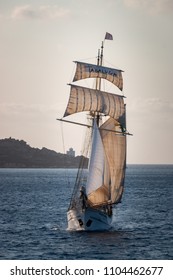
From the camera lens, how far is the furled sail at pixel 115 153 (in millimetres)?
52875

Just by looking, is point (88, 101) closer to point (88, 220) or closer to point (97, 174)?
point (97, 174)

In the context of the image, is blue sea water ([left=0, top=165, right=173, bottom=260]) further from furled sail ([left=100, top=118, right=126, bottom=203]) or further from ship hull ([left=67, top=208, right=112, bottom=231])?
furled sail ([left=100, top=118, right=126, bottom=203])

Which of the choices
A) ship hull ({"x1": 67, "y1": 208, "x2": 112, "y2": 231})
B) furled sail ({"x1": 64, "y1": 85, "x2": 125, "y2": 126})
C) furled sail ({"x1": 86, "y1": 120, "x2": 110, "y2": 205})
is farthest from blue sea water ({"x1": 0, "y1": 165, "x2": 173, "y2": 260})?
furled sail ({"x1": 64, "y1": 85, "x2": 125, "y2": 126})

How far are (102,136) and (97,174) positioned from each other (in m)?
5.07

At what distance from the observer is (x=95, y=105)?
53219mm

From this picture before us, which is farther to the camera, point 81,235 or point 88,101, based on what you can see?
point 88,101

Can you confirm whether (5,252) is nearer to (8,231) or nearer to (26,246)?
(26,246)

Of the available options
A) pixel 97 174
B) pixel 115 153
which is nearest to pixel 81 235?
pixel 97 174

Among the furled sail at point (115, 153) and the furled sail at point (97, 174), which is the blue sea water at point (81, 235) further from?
the furled sail at point (115, 153)

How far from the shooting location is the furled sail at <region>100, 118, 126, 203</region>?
52875mm

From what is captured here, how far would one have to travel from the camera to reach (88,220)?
49.0 metres

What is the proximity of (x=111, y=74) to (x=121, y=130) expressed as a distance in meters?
4.59

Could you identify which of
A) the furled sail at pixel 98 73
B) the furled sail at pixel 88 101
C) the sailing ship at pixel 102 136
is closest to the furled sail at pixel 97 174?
the sailing ship at pixel 102 136
